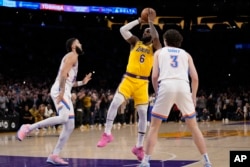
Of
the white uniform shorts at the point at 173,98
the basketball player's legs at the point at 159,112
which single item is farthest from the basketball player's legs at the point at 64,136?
the white uniform shorts at the point at 173,98

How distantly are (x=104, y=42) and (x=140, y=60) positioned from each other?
2968 cm

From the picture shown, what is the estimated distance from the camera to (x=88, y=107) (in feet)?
66.8

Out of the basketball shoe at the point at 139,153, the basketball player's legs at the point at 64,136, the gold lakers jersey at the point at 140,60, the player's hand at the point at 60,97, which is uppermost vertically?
the gold lakers jersey at the point at 140,60

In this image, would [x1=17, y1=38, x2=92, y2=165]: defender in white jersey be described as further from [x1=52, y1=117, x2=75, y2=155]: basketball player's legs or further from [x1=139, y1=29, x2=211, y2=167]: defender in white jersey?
[x1=139, y1=29, x2=211, y2=167]: defender in white jersey

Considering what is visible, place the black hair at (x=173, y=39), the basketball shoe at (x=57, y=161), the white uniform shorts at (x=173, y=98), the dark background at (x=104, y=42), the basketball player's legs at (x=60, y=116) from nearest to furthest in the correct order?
the white uniform shorts at (x=173, y=98) → the black hair at (x=173, y=39) → the basketball shoe at (x=57, y=161) → the basketball player's legs at (x=60, y=116) → the dark background at (x=104, y=42)

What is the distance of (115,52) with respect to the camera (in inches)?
1495

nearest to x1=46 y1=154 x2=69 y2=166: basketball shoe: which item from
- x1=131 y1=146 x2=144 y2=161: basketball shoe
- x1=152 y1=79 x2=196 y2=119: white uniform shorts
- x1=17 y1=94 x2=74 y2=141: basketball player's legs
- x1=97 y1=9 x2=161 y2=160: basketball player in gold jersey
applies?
x1=17 y1=94 x2=74 y2=141: basketball player's legs

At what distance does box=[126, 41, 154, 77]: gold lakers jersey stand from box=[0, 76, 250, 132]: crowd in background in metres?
7.00

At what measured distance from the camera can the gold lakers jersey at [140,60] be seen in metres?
8.43

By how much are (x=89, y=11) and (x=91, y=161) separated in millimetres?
26374

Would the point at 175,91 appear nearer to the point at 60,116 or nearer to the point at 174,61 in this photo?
the point at 174,61

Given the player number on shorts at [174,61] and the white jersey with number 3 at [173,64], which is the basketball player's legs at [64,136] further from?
the player number on shorts at [174,61]

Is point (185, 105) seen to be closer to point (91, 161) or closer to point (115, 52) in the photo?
point (91, 161)

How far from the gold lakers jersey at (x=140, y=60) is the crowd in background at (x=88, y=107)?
7.00m
